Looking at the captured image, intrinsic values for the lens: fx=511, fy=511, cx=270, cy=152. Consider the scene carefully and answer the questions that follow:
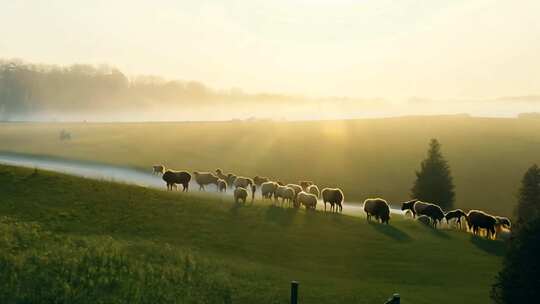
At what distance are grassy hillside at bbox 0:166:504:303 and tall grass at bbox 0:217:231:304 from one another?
103cm

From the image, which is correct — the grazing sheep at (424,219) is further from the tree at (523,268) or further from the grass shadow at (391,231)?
the tree at (523,268)

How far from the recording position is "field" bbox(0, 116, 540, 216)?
9100 centimetres

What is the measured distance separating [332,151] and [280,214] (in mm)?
77511

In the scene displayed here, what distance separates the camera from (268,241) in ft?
109

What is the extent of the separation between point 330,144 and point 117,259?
103586mm

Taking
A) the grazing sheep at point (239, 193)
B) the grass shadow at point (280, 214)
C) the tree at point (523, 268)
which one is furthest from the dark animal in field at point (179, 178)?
the tree at point (523, 268)

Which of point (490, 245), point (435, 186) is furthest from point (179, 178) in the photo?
point (435, 186)

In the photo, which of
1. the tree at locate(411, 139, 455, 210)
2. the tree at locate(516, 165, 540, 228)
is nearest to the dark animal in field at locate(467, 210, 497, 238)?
the tree at locate(516, 165, 540, 228)

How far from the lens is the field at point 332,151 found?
3583 inches

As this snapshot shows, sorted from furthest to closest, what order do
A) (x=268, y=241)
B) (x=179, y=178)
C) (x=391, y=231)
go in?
(x=179, y=178) < (x=391, y=231) < (x=268, y=241)

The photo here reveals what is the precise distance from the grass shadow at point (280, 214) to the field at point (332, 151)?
4041 centimetres

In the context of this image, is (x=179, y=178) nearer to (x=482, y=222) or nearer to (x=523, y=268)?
(x=482, y=222)

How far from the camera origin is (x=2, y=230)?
2583 cm

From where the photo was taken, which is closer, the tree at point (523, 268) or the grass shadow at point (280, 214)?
the tree at point (523, 268)
